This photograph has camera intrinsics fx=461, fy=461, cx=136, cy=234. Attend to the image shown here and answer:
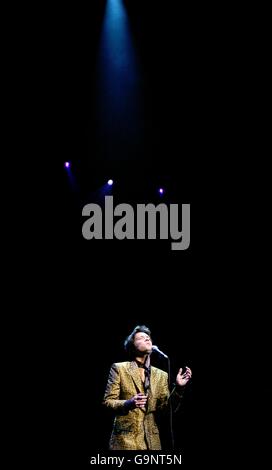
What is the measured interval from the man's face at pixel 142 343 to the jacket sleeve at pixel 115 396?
26 centimetres

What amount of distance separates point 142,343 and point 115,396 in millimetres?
484

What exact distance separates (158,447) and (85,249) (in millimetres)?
2691

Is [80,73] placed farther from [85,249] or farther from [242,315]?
[242,315]

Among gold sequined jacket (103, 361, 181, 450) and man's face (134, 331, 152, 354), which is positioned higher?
man's face (134, 331, 152, 354)

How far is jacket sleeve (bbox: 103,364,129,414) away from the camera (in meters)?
3.50

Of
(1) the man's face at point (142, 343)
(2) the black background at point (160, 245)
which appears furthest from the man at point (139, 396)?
(2) the black background at point (160, 245)

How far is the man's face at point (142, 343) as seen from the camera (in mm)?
3889

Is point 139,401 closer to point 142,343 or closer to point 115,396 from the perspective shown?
point 115,396

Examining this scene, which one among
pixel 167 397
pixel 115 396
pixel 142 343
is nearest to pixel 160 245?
pixel 142 343

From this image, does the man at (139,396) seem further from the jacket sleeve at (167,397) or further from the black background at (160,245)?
the black background at (160,245)

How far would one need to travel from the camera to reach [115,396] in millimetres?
3701

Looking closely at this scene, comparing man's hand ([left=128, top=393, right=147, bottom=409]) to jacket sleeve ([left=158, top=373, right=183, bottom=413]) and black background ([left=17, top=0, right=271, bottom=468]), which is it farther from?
black background ([left=17, top=0, right=271, bottom=468])

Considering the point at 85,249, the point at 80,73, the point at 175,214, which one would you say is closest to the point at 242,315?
the point at 175,214

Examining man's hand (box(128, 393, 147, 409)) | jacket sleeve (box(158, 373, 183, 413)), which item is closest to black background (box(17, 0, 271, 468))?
jacket sleeve (box(158, 373, 183, 413))
